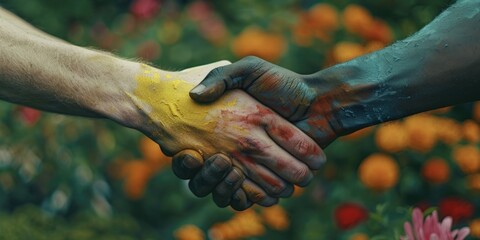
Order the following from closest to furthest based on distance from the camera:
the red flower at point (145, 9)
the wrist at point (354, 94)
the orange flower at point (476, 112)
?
1. the wrist at point (354, 94)
2. the orange flower at point (476, 112)
3. the red flower at point (145, 9)

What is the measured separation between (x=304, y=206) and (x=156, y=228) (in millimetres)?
810

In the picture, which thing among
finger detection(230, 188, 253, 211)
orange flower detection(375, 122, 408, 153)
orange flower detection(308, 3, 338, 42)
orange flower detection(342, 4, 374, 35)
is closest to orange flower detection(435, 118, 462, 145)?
orange flower detection(375, 122, 408, 153)

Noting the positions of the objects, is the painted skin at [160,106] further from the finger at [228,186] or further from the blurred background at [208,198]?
the blurred background at [208,198]

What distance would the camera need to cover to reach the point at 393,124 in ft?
18.0

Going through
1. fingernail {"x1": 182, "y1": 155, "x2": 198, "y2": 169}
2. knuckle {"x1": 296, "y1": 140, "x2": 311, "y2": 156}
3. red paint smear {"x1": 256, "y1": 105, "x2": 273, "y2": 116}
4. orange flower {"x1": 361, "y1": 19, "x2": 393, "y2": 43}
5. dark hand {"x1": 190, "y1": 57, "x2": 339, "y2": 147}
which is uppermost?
dark hand {"x1": 190, "y1": 57, "x2": 339, "y2": 147}

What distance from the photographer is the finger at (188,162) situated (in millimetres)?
4567

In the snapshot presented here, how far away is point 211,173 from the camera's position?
457 centimetres

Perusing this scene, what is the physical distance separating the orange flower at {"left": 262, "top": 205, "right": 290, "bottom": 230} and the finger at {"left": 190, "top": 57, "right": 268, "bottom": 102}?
1.04 meters

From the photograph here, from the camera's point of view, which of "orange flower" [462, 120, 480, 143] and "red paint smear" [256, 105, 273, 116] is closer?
"red paint smear" [256, 105, 273, 116]

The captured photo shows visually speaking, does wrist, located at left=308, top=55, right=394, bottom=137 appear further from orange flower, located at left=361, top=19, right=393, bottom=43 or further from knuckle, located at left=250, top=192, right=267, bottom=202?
orange flower, located at left=361, top=19, right=393, bottom=43

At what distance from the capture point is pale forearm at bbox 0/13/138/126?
4586 mm

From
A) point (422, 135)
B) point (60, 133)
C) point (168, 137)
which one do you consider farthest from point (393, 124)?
point (60, 133)

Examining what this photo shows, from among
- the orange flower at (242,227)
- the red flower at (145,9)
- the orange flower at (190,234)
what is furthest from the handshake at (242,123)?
the red flower at (145,9)

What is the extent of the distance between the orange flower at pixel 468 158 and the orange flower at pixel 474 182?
0.08ft
